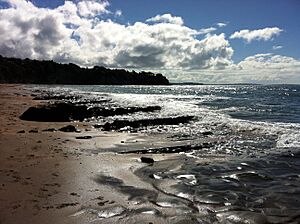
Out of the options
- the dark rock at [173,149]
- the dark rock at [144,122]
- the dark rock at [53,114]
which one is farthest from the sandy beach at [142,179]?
the dark rock at [53,114]

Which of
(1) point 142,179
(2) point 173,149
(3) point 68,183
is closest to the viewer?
(3) point 68,183

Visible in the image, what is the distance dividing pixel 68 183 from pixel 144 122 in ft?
44.0

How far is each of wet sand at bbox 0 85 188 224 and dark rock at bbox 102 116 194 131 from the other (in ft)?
17.5

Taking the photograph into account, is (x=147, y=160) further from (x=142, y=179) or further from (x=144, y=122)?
(x=144, y=122)

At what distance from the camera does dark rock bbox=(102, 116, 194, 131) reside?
1985 cm

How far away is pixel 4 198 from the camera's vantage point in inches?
274

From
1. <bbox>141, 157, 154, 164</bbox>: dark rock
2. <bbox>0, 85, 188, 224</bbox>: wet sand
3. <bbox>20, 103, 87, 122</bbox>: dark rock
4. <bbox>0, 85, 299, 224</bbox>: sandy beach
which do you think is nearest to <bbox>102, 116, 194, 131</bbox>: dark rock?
<bbox>0, 85, 299, 224</bbox>: sandy beach

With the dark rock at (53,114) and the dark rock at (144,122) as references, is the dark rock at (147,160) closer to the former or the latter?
the dark rock at (144,122)

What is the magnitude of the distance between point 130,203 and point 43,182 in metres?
2.47

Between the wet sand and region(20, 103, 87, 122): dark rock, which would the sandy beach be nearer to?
the wet sand

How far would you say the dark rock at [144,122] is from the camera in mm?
19848

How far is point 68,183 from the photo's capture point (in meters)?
8.37

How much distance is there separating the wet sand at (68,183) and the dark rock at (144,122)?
5.32 m

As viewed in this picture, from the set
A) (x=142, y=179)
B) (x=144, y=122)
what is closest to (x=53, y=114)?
(x=144, y=122)
